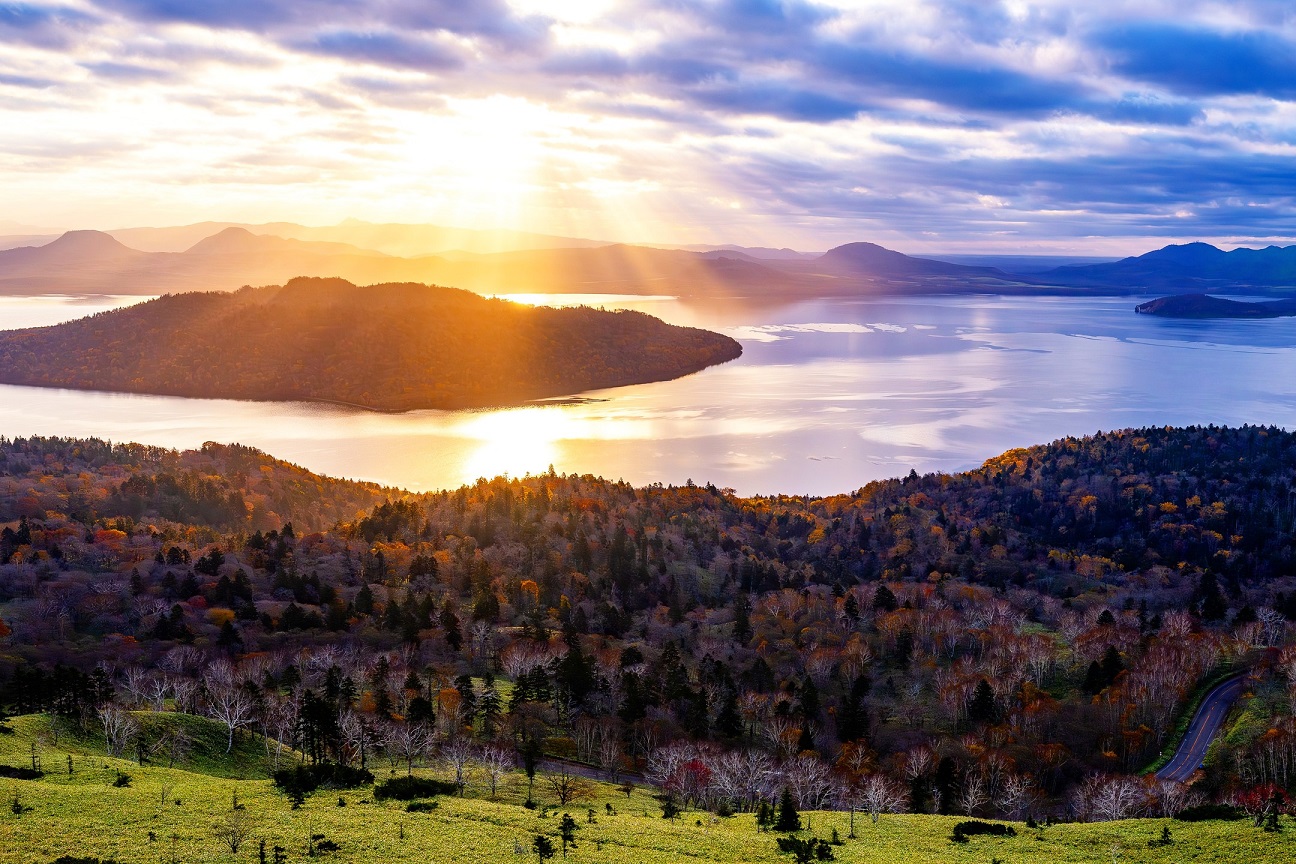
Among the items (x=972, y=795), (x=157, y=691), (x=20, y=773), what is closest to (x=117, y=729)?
(x=20, y=773)

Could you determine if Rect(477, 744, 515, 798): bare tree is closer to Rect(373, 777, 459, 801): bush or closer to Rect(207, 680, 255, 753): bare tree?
Rect(373, 777, 459, 801): bush

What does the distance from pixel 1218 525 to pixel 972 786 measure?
403 feet

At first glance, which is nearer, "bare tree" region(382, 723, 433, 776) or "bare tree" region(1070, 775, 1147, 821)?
"bare tree" region(1070, 775, 1147, 821)

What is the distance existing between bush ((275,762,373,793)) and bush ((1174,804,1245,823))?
4432cm

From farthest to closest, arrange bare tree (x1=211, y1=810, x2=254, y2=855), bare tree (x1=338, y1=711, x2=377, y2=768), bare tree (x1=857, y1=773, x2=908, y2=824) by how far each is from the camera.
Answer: bare tree (x1=338, y1=711, x2=377, y2=768), bare tree (x1=857, y1=773, x2=908, y2=824), bare tree (x1=211, y1=810, x2=254, y2=855)

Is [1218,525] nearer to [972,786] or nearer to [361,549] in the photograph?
[972,786]

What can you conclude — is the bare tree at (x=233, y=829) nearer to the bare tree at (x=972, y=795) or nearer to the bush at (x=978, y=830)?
the bush at (x=978, y=830)

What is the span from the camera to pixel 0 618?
299 feet

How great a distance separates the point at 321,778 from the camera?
51.2m

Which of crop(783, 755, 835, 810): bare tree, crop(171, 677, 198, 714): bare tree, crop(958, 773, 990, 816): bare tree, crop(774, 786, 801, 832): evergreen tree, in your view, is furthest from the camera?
crop(171, 677, 198, 714): bare tree

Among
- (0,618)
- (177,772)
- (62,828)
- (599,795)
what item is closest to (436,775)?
(599,795)

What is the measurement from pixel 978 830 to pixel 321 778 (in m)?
35.2

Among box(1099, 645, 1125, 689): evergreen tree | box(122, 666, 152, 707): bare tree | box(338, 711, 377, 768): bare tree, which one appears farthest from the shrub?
box(1099, 645, 1125, 689): evergreen tree

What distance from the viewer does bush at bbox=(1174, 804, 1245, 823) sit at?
5089 centimetres
